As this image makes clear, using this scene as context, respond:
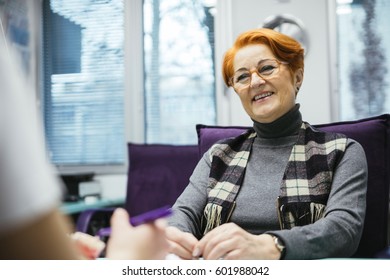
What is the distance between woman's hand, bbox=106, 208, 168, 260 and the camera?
0.24 meters

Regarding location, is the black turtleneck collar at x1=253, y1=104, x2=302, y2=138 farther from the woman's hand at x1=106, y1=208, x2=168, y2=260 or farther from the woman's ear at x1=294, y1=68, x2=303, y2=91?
the woman's hand at x1=106, y1=208, x2=168, y2=260

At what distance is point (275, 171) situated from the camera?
2.41 ft

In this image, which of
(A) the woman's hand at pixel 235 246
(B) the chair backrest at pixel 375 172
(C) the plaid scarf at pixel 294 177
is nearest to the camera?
(A) the woman's hand at pixel 235 246

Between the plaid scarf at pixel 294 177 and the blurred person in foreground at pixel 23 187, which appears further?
the plaid scarf at pixel 294 177

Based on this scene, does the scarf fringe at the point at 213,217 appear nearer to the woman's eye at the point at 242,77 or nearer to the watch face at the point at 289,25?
the woman's eye at the point at 242,77

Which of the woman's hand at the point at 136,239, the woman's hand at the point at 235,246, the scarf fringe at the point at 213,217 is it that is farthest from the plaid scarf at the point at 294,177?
the woman's hand at the point at 136,239

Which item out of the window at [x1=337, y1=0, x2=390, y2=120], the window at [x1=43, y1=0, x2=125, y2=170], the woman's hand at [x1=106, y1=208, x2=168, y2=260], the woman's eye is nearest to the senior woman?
the woman's eye

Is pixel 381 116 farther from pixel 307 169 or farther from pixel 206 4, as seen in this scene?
pixel 206 4

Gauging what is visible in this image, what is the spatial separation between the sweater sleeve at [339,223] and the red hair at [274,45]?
196 millimetres

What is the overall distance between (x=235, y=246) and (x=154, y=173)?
1.90ft

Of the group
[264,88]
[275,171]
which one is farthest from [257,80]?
[275,171]

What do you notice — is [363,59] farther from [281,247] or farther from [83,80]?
[83,80]

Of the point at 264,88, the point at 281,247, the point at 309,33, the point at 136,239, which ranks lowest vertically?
the point at 281,247

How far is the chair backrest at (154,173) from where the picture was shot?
3.32 ft
